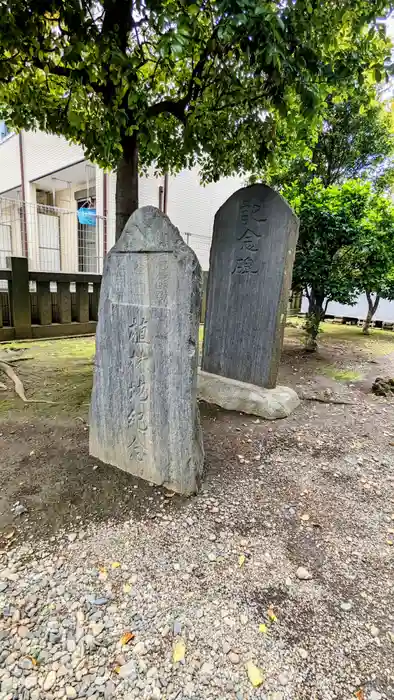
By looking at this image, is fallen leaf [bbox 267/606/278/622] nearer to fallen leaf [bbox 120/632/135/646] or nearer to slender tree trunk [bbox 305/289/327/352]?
fallen leaf [bbox 120/632/135/646]

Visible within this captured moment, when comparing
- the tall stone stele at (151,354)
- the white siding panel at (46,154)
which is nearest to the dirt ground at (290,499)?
the tall stone stele at (151,354)

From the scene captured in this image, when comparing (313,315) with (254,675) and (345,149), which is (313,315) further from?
(254,675)

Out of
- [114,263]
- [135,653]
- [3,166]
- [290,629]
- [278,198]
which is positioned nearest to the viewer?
[135,653]

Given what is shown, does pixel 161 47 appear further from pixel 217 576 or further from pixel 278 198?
pixel 217 576

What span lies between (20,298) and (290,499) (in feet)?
18.5

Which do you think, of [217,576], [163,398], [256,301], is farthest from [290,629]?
[256,301]

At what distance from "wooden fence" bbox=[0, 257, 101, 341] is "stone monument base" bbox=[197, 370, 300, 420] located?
13.0 ft

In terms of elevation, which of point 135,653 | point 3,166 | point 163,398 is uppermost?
point 3,166

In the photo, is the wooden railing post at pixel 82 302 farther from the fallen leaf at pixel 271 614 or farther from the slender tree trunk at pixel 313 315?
the fallen leaf at pixel 271 614

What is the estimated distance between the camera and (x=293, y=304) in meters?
12.2

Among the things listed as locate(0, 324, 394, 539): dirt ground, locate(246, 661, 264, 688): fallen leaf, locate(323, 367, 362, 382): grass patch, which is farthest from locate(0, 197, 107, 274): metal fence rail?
locate(246, 661, 264, 688): fallen leaf

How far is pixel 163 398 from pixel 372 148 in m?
8.17

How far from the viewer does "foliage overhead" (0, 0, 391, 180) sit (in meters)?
2.14

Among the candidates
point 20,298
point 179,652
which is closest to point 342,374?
point 179,652
